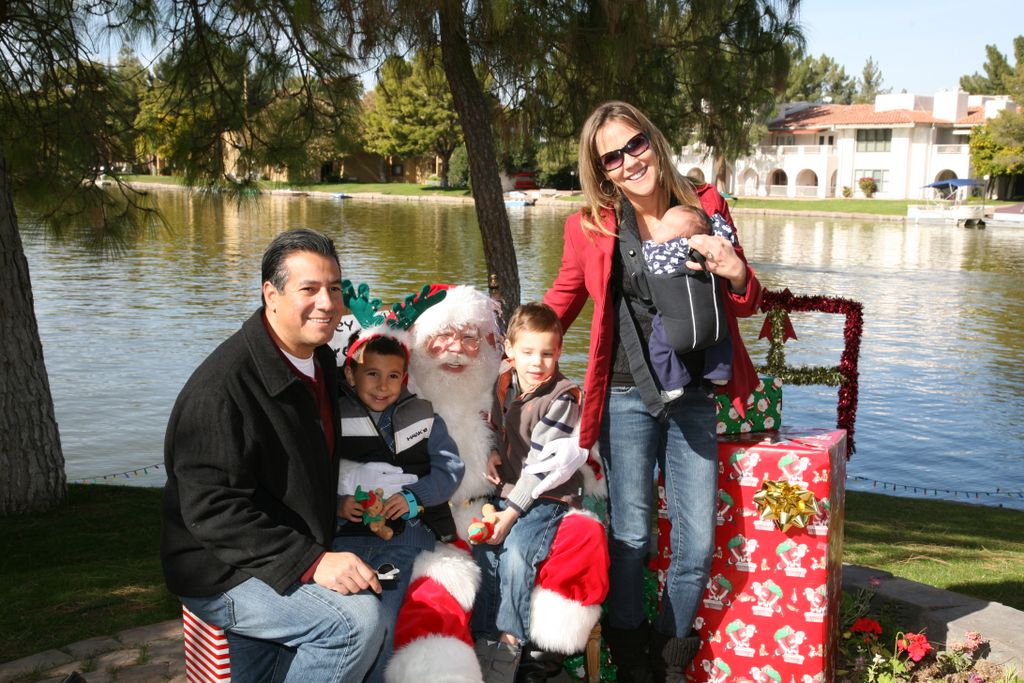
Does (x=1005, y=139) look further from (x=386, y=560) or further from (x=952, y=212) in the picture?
(x=386, y=560)

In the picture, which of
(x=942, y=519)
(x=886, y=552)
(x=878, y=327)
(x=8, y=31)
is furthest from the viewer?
(x=878, y=327)

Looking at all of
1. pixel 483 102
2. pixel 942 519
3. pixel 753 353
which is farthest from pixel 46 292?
pixel 942 519

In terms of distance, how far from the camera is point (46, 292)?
18.2m

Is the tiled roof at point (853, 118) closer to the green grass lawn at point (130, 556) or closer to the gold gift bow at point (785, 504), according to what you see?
the green grass lawn at point (130, 556)

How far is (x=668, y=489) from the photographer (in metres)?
3.27

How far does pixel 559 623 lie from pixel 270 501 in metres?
1.03

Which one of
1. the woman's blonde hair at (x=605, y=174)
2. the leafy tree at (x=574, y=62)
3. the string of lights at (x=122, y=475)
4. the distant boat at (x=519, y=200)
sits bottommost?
the string of lights at (x=122, y=475)

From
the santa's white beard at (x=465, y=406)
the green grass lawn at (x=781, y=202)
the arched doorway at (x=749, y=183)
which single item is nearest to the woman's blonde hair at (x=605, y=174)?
the santa's white beard at (x=465, y=406)

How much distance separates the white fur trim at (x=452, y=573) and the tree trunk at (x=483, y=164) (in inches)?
127

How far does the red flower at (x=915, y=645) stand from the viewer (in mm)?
3422

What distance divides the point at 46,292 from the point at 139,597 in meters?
15.5

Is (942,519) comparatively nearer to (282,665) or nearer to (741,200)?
(282,665)

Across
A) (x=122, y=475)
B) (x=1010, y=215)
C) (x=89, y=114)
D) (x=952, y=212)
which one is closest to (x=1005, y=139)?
(x=1010, y=215)

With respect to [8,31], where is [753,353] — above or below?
below
